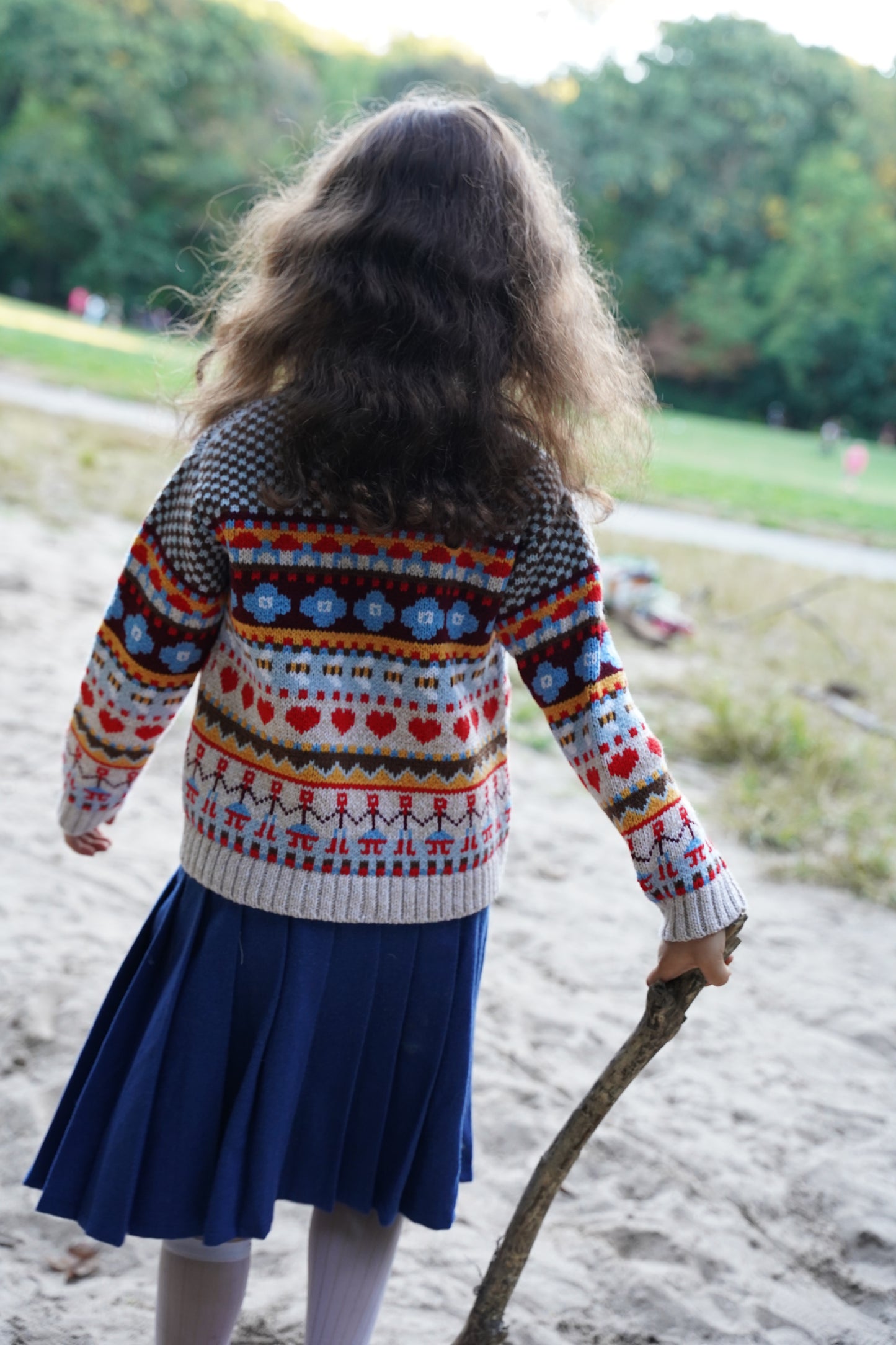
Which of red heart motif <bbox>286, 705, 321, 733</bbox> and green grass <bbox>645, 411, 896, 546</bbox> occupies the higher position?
red heart motif <bbox>286, 705, 321, 733</bbox>

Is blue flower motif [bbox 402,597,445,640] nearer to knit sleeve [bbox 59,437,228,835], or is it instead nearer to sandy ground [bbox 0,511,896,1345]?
knit sleeve [bbox 59,437,228,835]

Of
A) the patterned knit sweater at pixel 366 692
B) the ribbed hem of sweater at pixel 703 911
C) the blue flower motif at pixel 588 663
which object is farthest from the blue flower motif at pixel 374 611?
the ribbed hem of sweater at pixel 703 911

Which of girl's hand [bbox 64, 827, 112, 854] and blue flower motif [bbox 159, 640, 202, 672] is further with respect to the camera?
girl's hand [bbox 64, 827, 112, 854]

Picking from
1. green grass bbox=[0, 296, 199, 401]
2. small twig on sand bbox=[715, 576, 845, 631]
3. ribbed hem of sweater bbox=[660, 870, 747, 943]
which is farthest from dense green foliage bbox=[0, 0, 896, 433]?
ribbed hem of sweater bbox=[660, 870, 747, 943]

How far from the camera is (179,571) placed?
1304 mm

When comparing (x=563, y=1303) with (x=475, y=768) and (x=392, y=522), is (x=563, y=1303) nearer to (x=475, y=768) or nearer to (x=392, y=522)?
(x=475, y=768)

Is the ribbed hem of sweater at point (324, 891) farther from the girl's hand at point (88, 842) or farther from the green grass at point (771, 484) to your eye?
the green grass at point (771, 484)

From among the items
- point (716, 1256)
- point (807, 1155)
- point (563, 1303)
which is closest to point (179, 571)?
point (563, 1303)

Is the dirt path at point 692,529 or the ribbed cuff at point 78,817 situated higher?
the ribbed cuff at point 78,817

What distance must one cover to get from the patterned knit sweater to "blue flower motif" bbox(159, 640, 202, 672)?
10mm

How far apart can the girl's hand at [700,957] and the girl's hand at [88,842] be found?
72 centimetres

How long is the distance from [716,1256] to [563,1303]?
290mm

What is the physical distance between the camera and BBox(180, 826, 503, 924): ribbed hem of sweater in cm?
127

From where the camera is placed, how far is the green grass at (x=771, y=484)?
10820 mm
